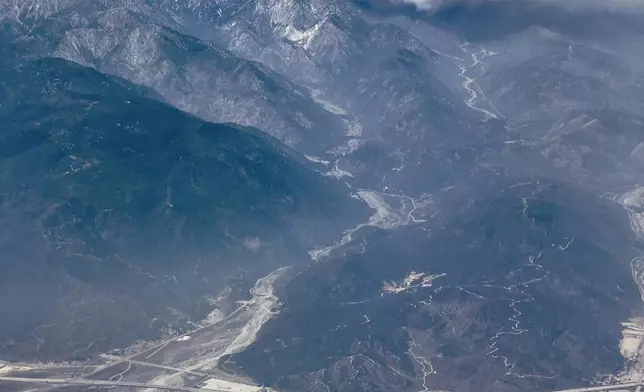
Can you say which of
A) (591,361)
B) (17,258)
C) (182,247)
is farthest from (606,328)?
(17,258)

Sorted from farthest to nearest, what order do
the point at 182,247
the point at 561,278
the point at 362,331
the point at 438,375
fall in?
the point at 182,247 → the point at 561,278 → the point at 362,331 → the point at 438,375

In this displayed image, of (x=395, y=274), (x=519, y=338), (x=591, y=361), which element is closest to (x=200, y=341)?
(x=395, y=274)

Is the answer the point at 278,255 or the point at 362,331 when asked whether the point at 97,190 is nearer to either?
the point at 278,255

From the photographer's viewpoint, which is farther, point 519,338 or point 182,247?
point 182,247

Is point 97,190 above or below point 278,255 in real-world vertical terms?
above

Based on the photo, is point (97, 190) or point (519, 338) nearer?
point (519, 338)

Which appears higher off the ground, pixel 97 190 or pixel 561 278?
pixel 97 190

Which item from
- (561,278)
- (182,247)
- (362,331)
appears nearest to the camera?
(362,331)

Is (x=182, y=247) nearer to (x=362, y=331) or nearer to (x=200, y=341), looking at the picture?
(x=200, y=341)

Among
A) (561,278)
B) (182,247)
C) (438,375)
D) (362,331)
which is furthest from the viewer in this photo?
(182,247)
